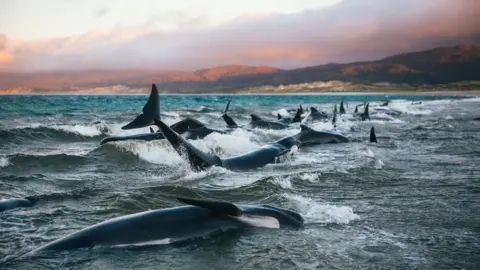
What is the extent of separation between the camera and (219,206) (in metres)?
5.74

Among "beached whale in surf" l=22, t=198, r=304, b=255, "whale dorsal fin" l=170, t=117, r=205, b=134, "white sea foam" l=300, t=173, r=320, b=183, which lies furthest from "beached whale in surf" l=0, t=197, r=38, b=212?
"whale dorsal fin" l=170, t=117, r=205, b=134

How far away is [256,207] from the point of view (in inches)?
257

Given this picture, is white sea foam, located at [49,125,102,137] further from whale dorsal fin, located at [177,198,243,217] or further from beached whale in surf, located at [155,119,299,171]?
whale dorsal fin, located at [177,198,243,217]

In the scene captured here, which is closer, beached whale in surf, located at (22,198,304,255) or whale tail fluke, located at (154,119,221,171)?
beached whale in surf, located at (22,198,304,255)

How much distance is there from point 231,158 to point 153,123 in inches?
81.2

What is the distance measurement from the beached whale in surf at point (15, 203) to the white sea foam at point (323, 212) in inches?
173

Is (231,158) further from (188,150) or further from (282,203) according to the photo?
(282,203)

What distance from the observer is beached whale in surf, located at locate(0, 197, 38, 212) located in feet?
24.9

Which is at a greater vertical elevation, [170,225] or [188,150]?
[188,150]

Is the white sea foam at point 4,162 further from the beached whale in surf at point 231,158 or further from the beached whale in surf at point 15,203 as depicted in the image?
the beached whale in surf at point 231,158

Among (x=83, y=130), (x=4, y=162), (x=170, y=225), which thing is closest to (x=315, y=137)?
(x=4, y=162)

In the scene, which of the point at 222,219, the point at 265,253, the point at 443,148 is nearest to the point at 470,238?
the point at 265,253

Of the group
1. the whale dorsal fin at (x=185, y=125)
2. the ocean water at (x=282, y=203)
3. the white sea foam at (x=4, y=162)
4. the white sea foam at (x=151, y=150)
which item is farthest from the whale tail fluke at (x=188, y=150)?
the whale dorsal fin at (x=185, y=125)

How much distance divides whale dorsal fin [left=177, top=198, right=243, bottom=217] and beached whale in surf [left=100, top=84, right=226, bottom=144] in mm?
5047
